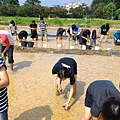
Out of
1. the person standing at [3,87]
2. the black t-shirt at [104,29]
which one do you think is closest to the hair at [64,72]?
the person standing at [3,87]

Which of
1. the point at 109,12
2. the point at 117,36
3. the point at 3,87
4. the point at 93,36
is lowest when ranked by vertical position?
the point at 117,36

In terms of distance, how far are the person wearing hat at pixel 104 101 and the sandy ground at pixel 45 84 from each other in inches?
49.6

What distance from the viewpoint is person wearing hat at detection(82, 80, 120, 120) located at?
74.8 inches

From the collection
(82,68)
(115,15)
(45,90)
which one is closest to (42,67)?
(82,68)

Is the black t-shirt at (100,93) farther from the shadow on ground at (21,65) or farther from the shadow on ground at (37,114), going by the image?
the shadow on ground at (21,65)

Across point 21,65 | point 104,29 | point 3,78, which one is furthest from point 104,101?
point 104,29

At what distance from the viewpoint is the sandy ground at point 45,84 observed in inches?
164

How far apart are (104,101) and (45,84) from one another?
3406 millimetres

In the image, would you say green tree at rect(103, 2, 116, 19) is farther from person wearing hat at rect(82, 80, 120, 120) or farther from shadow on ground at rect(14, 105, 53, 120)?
person wearing hat at rect(82, 80, 120, 120)

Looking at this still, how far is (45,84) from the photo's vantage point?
18.2 ft

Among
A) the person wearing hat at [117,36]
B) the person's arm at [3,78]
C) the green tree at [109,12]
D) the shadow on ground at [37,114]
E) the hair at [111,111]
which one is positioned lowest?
the shadow on ground at [37,114]

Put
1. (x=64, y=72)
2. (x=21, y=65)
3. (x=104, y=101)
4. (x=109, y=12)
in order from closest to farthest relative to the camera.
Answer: (x=104, y=101) → (x=64, y=72) → (x=21, y=65) → (x=109, y=12)

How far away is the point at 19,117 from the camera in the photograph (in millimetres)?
3957

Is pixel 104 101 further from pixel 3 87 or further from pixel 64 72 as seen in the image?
pixel 64 72
